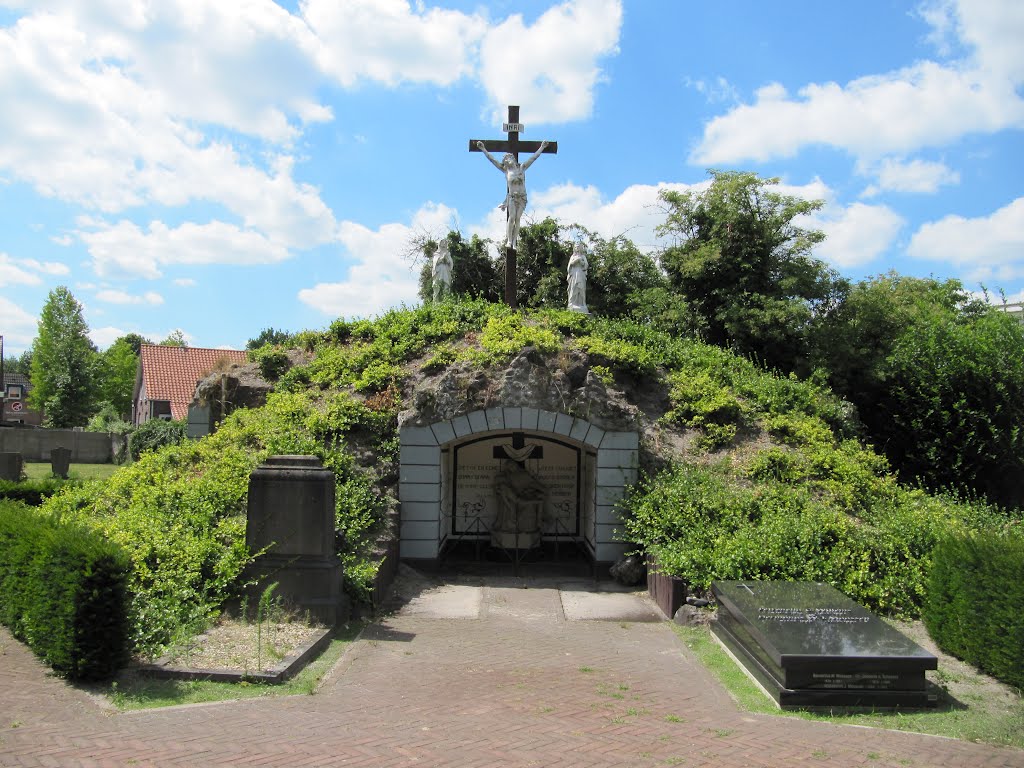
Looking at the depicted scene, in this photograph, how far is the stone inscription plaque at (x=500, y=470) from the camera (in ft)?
46.6

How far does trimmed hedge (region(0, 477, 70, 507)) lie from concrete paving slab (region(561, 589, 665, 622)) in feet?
35.7

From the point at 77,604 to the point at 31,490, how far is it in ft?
38.2

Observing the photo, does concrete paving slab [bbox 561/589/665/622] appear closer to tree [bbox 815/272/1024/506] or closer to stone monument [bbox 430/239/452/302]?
stone monument [bbox 430/239/452/302]

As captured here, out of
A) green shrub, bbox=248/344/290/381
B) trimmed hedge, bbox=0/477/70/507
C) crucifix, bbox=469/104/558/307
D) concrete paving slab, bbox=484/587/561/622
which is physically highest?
crucifix, bbox=469/104/558/307

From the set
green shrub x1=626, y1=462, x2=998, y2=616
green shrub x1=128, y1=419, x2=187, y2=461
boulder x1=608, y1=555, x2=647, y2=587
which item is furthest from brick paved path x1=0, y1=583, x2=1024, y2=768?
green shrub x1=128, y1=419, x2=187, y2=461

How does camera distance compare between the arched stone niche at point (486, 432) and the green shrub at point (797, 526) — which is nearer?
the green shrub at point (797, 526)

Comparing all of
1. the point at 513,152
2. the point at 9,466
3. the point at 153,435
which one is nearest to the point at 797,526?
the point at 513,152

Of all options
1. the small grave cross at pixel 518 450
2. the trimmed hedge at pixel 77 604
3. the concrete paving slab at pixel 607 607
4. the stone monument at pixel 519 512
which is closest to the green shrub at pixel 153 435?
the small grave cross at pixel 518 450

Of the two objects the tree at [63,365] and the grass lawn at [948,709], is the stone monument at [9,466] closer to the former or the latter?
the grass lawn at [948,709]

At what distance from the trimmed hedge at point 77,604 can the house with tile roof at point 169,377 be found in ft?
134

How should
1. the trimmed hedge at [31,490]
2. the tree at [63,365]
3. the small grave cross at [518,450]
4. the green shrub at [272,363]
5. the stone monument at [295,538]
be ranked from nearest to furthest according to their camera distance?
the stone monument at [295,538] < the small grave cross at [518,450] < the trimmed hedge at [31,490] < the green shrub at [272,363] < the tree at [63,365]

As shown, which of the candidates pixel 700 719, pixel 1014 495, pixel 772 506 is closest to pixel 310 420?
pixel 772 506

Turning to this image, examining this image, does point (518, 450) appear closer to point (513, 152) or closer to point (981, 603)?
point (513, 152)

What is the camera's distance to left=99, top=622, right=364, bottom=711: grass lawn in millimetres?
5945
